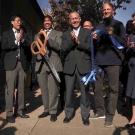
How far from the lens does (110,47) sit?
26.8ft

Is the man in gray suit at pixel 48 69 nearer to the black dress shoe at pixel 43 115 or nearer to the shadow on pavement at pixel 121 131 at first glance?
the black dress shoe at pixel 43 115

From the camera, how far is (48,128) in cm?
817

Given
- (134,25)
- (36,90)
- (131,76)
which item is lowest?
(36,90)

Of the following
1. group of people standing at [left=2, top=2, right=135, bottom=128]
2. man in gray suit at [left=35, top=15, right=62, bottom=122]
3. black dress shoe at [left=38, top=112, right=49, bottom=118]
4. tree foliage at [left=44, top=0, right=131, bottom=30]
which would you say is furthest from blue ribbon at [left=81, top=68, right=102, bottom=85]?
tree foliage at [left=44, top=0, right=131, bottom=30]

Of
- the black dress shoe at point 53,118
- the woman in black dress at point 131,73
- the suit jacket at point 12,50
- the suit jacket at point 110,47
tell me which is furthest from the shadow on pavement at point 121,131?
the suit jacket at point 12,50

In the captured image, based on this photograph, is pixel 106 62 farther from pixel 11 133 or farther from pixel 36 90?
pixel 36 90

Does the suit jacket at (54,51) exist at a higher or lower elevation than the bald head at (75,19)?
lower

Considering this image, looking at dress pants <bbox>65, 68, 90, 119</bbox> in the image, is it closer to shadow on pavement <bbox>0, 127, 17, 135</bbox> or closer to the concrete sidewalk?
the concrete sidewalk

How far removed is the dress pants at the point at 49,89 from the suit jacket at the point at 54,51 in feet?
0.43

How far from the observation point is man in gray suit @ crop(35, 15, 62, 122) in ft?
28.8

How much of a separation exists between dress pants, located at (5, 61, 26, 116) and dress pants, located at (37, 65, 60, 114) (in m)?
0.39

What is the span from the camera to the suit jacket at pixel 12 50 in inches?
340

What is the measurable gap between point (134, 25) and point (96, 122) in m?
1.93

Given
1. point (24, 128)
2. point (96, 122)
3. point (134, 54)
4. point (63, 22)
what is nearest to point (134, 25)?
point (134, 54)
